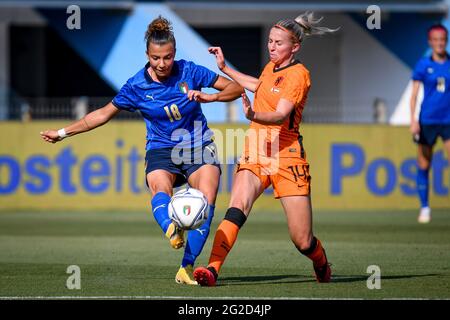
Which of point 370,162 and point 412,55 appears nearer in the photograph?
point 370,162

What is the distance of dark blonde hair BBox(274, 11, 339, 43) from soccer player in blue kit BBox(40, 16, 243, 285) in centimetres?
77

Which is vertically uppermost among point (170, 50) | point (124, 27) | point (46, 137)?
point (124, 27)

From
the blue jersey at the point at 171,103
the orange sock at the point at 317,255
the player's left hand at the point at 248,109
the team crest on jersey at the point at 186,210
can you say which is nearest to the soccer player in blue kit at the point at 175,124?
the blue jersey at the point at 171,103

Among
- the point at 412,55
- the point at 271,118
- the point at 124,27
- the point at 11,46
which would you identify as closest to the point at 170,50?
the point at 271,118

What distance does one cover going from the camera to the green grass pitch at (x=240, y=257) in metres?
8.77

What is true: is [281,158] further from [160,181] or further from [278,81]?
[160,181]

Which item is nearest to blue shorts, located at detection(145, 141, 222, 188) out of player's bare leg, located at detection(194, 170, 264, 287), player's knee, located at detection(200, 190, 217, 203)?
player's knee, located at detection(200, 190, 217, 203)

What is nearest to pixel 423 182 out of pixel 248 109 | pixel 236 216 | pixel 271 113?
pixel 236 216

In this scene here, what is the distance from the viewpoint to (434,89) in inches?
625

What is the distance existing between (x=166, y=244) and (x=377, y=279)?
470 cm
